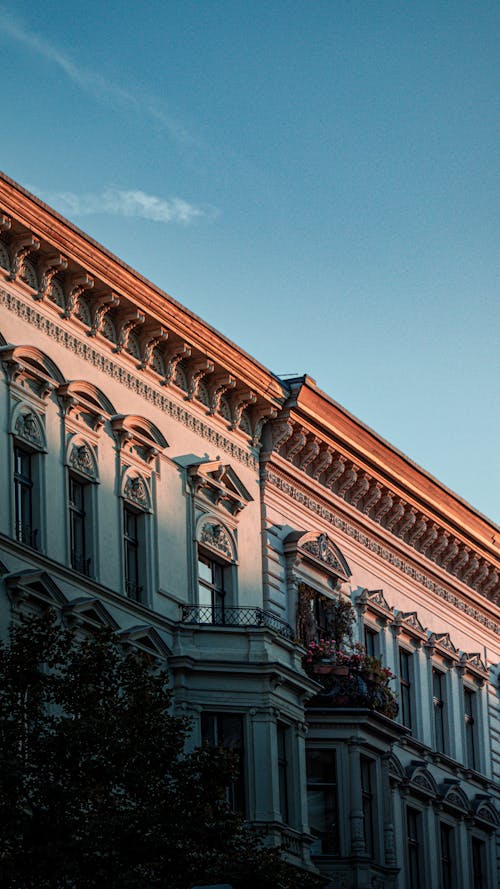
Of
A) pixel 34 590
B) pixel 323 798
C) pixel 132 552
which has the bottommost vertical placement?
pixel 323 798

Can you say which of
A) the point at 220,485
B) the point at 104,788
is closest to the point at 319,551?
the point at 220,485

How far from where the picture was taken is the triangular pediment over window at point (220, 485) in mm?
39812

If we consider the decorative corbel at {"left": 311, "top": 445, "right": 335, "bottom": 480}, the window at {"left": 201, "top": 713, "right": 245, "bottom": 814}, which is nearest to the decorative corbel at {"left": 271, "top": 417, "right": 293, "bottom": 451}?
the decorative corbel at {"left": 311, "top": 445, "right": 335, "bottom": 480}

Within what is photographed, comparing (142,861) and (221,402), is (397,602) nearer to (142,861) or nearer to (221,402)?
(221,402)

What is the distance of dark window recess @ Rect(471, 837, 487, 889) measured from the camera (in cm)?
4981

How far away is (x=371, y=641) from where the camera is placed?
4634 centimetres

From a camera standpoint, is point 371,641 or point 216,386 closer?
point 216,386

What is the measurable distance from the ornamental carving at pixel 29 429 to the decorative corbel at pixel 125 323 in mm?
3273

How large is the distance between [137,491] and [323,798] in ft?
25.6

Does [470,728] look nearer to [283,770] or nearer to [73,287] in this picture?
[283,770]

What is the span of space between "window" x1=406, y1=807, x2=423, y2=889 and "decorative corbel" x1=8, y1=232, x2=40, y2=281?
16770mm

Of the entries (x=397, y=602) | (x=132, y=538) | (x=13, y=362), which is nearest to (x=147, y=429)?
(x=132, y=538)

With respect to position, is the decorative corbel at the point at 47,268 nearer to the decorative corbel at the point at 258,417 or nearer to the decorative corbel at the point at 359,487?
the decorative corbel at the point at 258,417

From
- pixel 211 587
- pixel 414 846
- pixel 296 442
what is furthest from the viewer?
pixel 414 846
